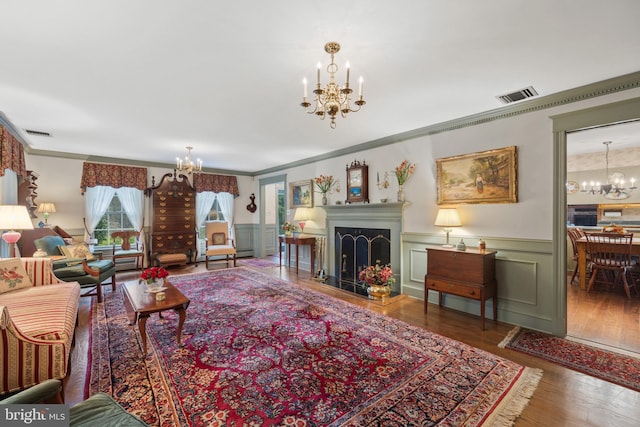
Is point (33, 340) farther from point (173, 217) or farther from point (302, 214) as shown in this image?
point (173, 217)

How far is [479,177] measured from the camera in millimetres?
3422

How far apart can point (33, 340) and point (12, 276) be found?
1.64 metres

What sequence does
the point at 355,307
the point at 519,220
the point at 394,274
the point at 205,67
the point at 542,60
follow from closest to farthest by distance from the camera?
1. the point at 542,60
2. the point at 205,67
3. the point at 519,220
4. the point at 355,307
5. the point at 394,274

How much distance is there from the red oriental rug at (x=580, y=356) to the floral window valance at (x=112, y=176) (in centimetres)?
698

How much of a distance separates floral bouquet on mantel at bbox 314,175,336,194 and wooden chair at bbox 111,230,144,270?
3.83 m

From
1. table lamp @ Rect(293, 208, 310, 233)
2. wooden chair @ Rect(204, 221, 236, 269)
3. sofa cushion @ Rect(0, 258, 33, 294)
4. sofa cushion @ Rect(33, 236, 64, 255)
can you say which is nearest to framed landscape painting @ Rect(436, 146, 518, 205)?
table lamp @ Rect(293, 208, 310, 233)

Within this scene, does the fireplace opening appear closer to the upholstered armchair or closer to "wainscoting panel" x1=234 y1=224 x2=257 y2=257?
"wainscoting panel" x1=234 y1=224 x2=257 y2=257

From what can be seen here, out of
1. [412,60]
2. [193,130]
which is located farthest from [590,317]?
[193,130]

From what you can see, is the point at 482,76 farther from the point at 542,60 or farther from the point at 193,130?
the point at 193,130

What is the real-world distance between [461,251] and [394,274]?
1373 mm

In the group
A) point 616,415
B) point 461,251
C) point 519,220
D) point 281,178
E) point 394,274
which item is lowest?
point 616,415

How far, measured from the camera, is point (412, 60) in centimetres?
221

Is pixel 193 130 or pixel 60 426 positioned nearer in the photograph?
pixel 60 426

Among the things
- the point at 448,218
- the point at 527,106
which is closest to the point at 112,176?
the point at 448,218
